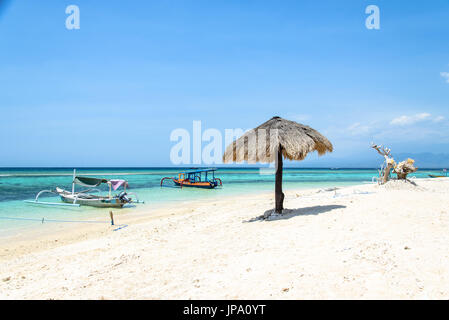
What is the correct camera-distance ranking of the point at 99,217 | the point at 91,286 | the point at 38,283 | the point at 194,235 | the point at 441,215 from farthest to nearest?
the point at 99,217 → the point at 194,235 → the point at 441,215 → the point at 38,283 → the point at 91,286

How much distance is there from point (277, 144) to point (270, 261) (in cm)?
365

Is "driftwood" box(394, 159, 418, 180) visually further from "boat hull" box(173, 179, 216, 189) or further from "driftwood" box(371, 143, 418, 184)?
"boat hull" box(173, 179, 216, 189)

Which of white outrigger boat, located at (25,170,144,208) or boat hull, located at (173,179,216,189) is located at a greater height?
white outrigger boat, located at (25,170,144,208)

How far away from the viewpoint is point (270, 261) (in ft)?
14.1

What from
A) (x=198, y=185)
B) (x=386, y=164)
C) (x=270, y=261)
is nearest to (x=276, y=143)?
(x=270, y=261)

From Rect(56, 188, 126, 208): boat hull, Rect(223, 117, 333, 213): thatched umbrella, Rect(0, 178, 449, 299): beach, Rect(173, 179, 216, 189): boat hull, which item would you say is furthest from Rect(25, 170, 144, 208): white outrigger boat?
Rect(173, 179, 216, 189): boat hull

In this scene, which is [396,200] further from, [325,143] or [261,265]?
[261,265]

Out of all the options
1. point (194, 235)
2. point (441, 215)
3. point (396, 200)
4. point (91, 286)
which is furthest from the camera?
point (396, 200)

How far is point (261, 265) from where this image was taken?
13.7 feet

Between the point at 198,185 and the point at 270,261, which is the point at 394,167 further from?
the point at 198,185

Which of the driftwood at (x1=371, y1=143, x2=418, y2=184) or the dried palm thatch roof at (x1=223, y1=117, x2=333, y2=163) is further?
the driftwood at (x1=371, y1=143, x2=418, y2=184)

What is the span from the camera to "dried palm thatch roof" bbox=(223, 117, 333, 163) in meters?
7.36

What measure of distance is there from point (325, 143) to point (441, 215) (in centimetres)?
312
